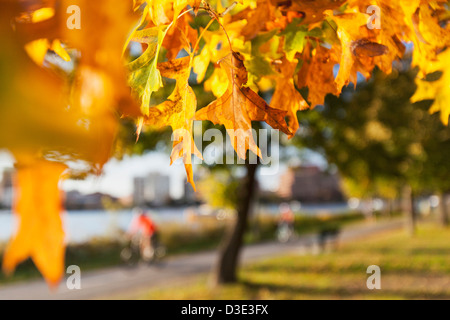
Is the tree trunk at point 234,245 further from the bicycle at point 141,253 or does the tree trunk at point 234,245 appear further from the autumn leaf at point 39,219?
the autumn leaf at point 39,219

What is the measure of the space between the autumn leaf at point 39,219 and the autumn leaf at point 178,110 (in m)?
0.70

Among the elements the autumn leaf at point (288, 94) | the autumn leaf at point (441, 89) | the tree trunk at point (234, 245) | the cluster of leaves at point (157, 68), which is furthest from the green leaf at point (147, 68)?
the tree trunk at point (234, 245)

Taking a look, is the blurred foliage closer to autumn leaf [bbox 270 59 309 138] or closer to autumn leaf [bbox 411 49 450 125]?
autumn leaf [bbox 411 49 450 125]

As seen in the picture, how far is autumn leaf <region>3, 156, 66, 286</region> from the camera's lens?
506 millimetres

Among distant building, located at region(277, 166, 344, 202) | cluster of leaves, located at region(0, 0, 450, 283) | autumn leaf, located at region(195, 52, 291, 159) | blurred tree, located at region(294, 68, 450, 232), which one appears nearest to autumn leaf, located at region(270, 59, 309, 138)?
cluster of leaves, located at region(0, 0, 450, 283)

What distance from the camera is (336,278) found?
361 inches

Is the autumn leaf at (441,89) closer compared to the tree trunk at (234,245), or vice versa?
the autumn leaf at (441,89)

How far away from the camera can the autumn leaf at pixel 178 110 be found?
1.23 meters

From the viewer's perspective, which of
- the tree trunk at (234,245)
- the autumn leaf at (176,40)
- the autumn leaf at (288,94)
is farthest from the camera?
the tree trunk at (234,245)

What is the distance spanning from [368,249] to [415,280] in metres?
5.74

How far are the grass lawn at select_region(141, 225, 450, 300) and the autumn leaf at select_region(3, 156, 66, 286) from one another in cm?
740

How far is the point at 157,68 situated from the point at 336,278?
886 centimetres

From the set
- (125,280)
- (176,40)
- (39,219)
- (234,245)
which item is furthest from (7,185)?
(125,280)
